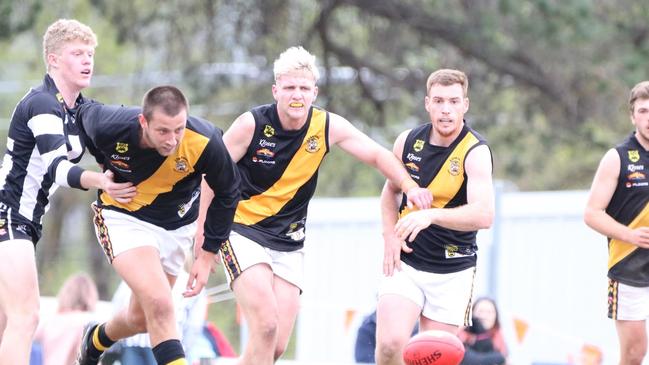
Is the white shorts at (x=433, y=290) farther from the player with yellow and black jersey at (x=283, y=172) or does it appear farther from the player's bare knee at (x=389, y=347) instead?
the player with yellow and black jersey at (x=283, y=172)

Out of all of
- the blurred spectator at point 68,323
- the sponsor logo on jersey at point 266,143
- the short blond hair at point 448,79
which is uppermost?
the short blond hair at point 448,79

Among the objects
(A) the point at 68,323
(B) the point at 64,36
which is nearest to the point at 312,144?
(B) the point at 64,36

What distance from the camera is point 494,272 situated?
14031mm

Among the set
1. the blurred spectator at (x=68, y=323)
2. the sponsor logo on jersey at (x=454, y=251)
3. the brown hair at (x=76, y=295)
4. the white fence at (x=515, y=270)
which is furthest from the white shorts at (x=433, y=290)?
the white fence at (x=515, y=270)

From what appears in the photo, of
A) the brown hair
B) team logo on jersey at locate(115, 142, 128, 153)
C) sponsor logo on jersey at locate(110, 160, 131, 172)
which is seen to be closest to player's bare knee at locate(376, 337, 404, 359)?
sponsor logo on jersey at locate(110, 160, 131, 172)

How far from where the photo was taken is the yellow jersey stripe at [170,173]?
745 cm

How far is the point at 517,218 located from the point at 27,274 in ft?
30.9

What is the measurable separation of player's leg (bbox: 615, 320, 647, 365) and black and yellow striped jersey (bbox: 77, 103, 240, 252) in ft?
10.1

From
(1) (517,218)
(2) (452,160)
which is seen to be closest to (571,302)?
(1) (517,218)

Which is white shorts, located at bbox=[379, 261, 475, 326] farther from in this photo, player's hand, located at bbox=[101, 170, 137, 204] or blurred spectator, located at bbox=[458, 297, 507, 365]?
blurred spectator, located at bbox=[458, 297, 507, 365]

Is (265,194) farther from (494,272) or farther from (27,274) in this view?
(494,272)

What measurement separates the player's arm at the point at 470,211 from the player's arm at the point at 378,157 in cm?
15

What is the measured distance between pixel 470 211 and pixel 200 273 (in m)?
1.83

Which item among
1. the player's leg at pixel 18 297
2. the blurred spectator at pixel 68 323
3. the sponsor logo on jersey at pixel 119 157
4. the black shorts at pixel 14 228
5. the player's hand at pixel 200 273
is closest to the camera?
the player's leg at pixel 18 297
